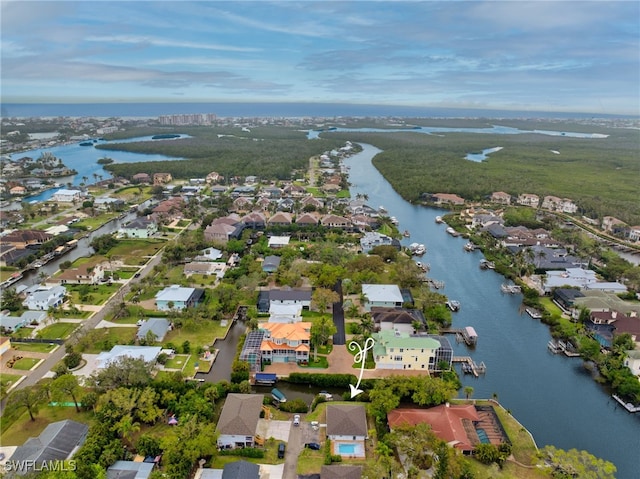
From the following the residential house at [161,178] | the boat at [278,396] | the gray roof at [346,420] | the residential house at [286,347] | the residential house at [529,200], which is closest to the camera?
the gray roof at [346,420]

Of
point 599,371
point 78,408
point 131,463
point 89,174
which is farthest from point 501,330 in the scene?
point 89,174

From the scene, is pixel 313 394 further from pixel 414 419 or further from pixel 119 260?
pixel 119 260

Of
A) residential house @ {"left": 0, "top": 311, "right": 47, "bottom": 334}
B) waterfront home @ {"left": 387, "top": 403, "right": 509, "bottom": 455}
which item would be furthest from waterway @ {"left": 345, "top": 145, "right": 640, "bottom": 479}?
residential house @ {"left": 0, "top": 311, "right": 47, "bottom": 334}

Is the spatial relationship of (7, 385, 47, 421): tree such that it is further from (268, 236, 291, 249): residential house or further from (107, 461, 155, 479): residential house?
(268, 236, 291, 249): residential house

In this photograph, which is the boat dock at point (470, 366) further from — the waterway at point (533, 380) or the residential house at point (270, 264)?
the residential house at point (270, 264)

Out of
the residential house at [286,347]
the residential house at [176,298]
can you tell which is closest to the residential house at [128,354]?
the residential house at [176,298]

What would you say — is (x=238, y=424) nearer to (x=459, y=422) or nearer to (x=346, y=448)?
(x=346, y=448)

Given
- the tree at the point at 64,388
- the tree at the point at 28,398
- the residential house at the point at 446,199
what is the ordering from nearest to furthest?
the tree at the point at 28,398, the tree at the point at 64,388, the residential house at the point at 446,199
